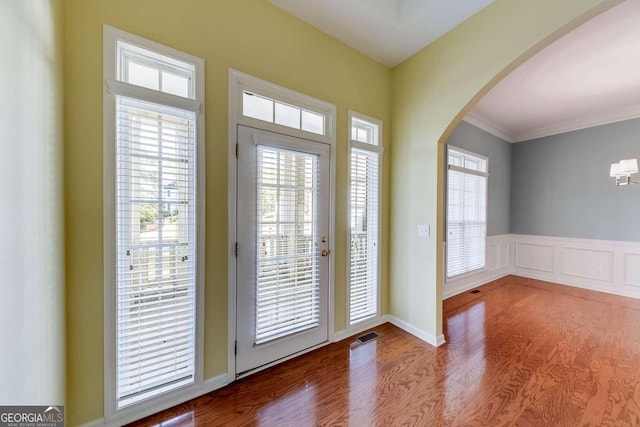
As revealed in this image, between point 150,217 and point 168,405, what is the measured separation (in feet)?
4.20

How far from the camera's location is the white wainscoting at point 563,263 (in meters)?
3.85

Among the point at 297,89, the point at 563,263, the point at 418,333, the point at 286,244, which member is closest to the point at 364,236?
the point at 286,244

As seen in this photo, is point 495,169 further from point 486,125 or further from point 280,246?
point 280,246

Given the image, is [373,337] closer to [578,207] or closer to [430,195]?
[430,195]

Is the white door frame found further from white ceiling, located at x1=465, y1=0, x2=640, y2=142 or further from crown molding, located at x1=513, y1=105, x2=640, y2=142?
crown molding, located at x1=513, y1=105, x2=640, y2=142

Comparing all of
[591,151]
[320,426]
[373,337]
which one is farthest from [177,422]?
[591,151]

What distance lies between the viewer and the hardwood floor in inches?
61.5

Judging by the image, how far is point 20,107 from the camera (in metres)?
0.86

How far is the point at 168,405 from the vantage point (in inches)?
63.4

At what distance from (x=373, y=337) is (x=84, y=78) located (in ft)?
10.1

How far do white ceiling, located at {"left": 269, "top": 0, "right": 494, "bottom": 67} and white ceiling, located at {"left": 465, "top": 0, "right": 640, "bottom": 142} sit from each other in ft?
3.80

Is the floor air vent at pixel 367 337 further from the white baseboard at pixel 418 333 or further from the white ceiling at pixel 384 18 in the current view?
the white ceiling at pixel 384 18

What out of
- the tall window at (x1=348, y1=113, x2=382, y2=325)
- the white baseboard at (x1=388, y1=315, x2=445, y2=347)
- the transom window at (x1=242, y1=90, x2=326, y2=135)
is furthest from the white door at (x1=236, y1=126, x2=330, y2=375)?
the white baseboard at (x1=388, y1=315, x2=445, y2=347)

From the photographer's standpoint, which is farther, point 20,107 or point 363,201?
point 363,201
